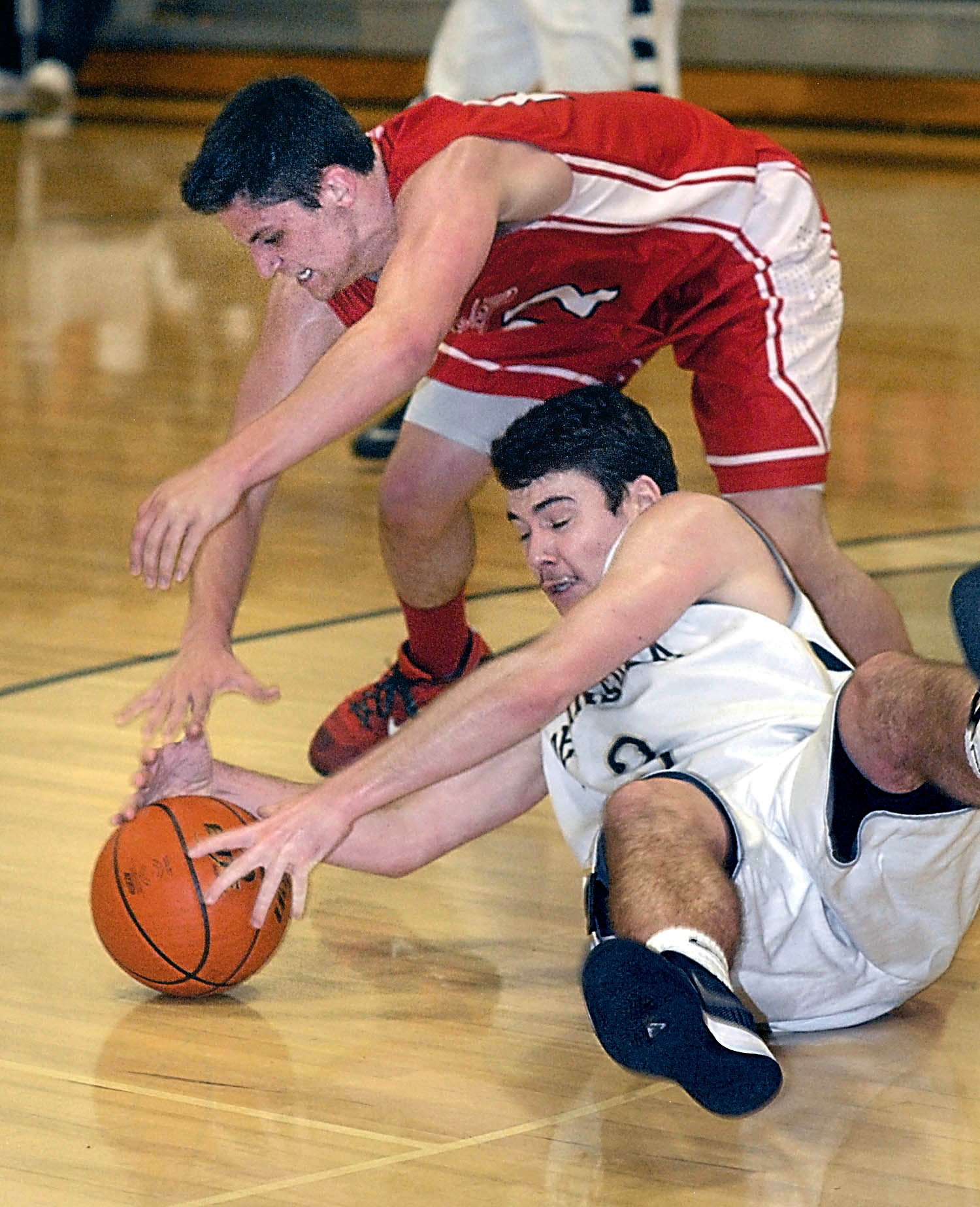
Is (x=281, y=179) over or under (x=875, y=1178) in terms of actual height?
over

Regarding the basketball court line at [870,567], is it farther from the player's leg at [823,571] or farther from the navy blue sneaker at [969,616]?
the navy blue sneaker at [969,616]

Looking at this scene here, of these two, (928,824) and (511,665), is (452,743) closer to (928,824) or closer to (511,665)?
(511,665)

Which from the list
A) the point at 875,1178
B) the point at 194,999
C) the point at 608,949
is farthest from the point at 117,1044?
the point at 875,1178

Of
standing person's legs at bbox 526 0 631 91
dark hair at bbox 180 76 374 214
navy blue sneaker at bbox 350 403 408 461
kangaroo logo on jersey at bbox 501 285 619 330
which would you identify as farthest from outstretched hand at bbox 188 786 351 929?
standing person's legs at bbox 526 0 631 91

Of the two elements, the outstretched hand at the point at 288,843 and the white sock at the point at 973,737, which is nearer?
the white sock at the point at 973,737

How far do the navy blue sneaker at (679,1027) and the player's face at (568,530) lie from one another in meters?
0.67

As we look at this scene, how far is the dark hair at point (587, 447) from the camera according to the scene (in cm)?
256

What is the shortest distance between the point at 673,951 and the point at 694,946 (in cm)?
2

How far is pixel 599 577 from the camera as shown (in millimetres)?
2527

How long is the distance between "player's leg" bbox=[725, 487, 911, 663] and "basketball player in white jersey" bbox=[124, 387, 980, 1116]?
541 mm

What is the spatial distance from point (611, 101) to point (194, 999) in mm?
1489

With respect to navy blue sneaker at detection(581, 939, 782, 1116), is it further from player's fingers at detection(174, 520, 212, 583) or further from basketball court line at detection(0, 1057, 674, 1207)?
player's fingers at detection(174, 520, 212, 583)

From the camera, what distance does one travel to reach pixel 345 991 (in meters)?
2.48

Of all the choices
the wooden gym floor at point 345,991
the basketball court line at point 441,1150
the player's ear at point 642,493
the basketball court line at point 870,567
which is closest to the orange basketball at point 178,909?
the wooden gym floor at point 345,991
